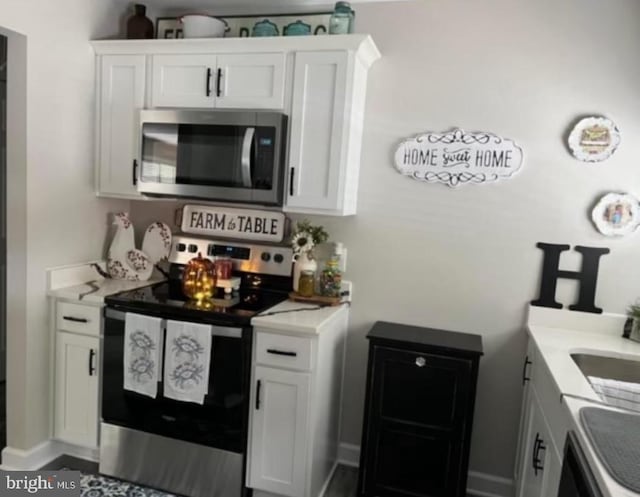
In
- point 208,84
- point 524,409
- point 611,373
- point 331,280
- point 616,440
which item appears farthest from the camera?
point 331,280

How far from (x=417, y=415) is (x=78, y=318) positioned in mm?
1755

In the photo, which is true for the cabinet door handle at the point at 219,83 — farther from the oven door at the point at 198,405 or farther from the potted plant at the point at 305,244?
the oven door at the point at 198,405

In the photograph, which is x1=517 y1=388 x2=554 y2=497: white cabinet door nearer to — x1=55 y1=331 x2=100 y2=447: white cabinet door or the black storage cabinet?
the black storage cabinet

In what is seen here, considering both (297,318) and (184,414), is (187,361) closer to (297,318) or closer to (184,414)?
(184,414)

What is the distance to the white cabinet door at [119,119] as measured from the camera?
100.0 inches

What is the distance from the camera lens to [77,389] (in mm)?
2471

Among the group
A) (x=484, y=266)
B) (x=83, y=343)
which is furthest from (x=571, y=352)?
(x=83, y=343)

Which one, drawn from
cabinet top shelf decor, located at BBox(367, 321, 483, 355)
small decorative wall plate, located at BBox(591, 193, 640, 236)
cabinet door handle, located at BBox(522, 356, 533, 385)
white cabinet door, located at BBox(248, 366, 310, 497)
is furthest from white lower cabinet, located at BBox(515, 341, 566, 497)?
white cabinet door, located at BBox(248, 366, 310, 497)

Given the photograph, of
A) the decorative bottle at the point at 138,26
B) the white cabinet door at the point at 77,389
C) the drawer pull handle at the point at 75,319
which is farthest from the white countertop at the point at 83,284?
the decorative bottle at the point at 138,26

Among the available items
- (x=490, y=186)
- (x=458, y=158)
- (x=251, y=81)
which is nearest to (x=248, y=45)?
(x=251, y=81)

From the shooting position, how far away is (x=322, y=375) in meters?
2.25

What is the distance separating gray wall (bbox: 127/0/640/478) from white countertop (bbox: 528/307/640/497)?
92 mm

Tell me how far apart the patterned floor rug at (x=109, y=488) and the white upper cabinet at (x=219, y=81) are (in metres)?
1.95

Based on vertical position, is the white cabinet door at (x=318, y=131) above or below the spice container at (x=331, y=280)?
above
